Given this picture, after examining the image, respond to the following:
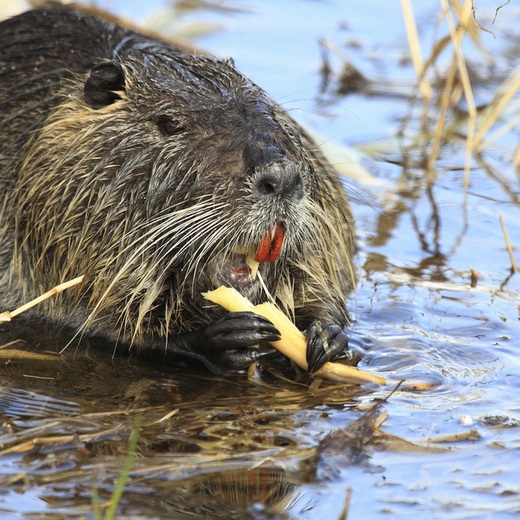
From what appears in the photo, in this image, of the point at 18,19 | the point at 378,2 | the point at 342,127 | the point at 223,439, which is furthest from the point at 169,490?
the point at 378,2

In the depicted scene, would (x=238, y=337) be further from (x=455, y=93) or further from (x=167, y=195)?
(x=455, y=93)

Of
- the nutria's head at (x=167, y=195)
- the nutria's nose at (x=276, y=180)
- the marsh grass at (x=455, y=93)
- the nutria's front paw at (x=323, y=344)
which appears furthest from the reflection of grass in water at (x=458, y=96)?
the nutria's nose at (x=276, y=180)

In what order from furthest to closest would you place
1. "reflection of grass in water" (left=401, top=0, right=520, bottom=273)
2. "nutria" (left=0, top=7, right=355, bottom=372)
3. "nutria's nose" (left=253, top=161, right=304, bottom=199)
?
1. "reflection of grass in water" (left=401, top=0, right=520, bottom=273)
2. "nutria" (left=0, top=7, right=355, bottom=372)
3. "nutria's nose" (left=253, top=161, right=304, bottom=199)

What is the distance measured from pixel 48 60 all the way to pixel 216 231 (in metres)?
1.37

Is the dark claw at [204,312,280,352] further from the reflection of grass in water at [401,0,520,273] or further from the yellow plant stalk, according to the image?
the reflection of grass in water at [401,0,520,273]

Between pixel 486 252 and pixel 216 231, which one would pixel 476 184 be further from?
pixel 216 231

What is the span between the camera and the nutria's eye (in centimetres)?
369

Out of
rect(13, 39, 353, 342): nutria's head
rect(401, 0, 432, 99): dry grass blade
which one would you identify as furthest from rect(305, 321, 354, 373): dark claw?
rect(401, 0, 432, 99): dry grass blade

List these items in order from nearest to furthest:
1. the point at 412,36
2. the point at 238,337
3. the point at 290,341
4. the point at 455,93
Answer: the point at 238,337 → the point at 290,341 → the point at 412,36 → the point at 455,93

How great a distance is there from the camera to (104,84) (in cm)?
389

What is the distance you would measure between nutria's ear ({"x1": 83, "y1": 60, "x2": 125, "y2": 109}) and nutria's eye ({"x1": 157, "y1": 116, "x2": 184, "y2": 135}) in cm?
21

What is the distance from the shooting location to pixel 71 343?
394cm

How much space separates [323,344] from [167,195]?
65 centimetres

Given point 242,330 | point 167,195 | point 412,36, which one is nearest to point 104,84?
point 167,195
